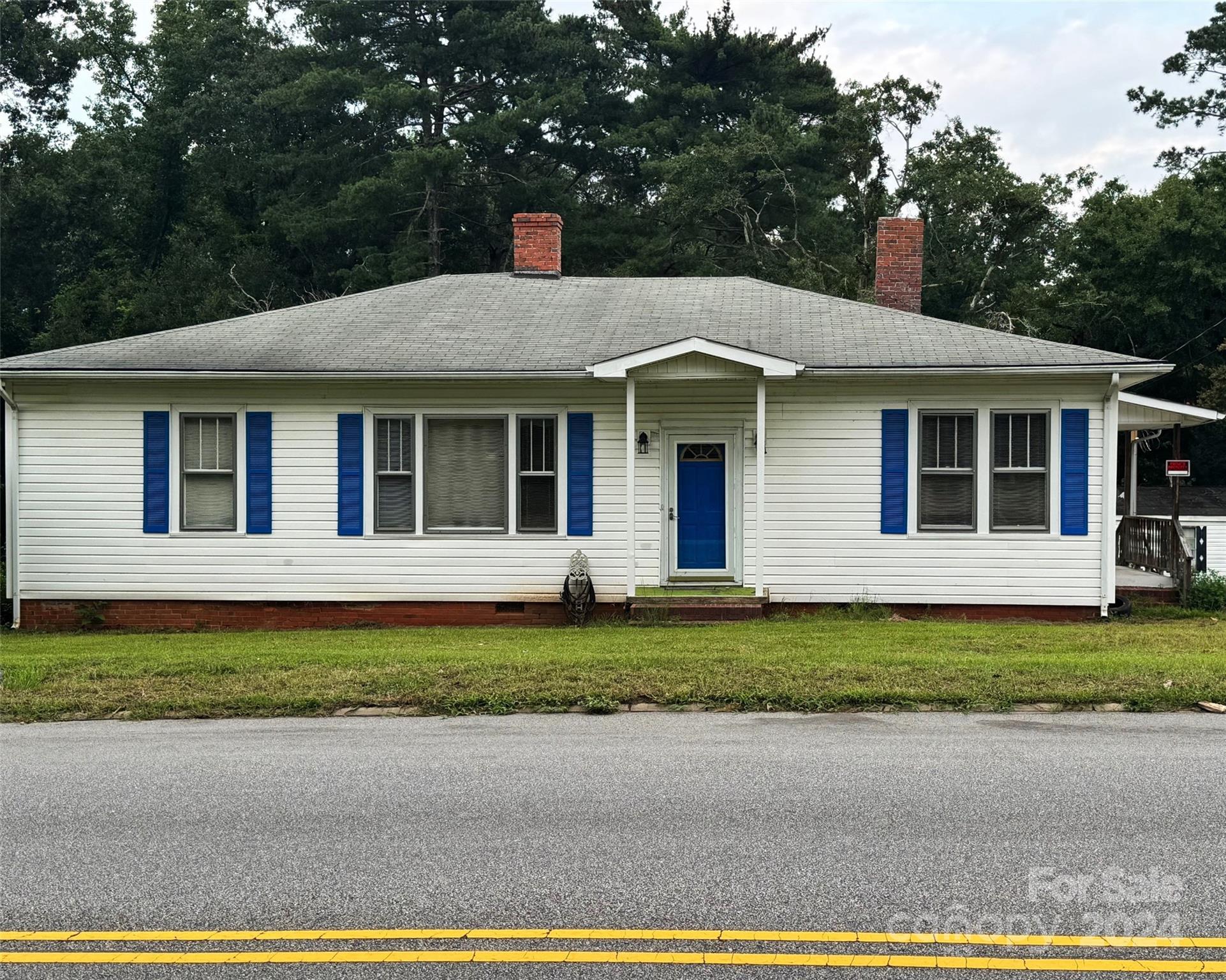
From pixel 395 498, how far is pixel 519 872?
10.5 m

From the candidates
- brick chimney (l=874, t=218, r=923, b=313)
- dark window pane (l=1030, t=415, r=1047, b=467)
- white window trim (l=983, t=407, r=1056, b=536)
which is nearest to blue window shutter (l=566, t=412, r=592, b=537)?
white window trim (l=983, t=407, r=1056, b=536)

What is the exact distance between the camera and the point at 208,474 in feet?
50.6

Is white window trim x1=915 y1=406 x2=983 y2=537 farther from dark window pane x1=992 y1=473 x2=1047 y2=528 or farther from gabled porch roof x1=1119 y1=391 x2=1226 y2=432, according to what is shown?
gabled porch roof x1=1119 y1=391 x2=1226 y2=432

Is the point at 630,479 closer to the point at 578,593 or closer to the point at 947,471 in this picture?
the point at 578,593

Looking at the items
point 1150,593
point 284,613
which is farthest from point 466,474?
point 1150,593

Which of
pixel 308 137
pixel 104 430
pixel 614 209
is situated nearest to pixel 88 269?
pixel 308 137

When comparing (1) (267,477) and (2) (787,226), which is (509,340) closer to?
(1) (267,477)

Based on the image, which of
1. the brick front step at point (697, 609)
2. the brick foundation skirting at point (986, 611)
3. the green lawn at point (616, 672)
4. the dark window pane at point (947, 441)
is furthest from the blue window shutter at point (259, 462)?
the dark window pane at point (947, 441)

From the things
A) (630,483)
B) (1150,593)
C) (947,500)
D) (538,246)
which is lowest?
(1150,593)

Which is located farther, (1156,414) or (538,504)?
(1156,414)

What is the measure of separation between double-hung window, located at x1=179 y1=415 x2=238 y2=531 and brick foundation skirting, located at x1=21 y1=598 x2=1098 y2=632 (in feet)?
3.59

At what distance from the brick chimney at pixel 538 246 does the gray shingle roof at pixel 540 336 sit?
0.92m

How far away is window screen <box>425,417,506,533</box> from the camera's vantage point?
15.4 m

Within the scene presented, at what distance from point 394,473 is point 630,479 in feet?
10.3
